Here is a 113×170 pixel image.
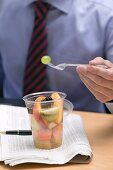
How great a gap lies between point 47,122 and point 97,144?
15cm

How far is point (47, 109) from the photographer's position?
79cm

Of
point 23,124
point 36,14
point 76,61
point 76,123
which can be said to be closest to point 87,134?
point 76,123

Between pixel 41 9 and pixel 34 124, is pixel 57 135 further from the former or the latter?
pixel 41 9

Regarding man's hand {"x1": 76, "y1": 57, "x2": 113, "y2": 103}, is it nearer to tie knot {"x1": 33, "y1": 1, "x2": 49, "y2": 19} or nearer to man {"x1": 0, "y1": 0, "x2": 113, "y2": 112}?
man {"x1": 0, "y1": 0, "x2": 113, "y2": 112}

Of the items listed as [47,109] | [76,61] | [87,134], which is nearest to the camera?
[47,109]

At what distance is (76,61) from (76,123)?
362 mm

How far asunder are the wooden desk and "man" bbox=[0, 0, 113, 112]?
22 centimetres

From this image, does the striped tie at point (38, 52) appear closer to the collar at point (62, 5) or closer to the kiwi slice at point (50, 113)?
the collar at point (62, 5)

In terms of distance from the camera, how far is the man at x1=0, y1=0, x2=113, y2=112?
1251mm

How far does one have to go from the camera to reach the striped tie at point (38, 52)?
4.11ft

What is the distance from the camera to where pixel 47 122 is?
79 cm

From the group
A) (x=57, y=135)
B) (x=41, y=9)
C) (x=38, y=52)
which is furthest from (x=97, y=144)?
(x=41, y=9)

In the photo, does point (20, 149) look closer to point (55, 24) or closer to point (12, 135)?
point (12, 135)

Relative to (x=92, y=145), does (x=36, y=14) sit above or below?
above
